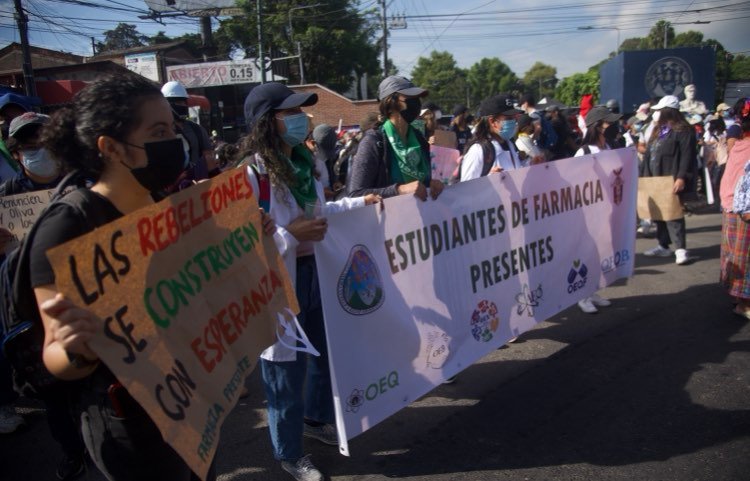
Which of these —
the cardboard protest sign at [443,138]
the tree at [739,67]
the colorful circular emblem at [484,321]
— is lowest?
the colorful circular emblem at [484,321]

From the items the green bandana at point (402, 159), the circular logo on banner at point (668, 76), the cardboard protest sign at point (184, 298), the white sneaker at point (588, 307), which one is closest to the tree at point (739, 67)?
the circular logo on banner at point (668, 76)

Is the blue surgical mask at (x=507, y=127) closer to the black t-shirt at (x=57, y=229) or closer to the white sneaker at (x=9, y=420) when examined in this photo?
the black t-shirt at (x=57, y=229)

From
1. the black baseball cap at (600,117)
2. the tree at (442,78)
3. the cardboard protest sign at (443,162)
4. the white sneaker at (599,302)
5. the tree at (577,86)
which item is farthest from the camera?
the tree at (442,78)

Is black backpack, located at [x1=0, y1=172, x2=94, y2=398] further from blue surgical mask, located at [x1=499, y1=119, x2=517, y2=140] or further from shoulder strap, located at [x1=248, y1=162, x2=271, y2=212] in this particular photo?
blue surgical mask, located at [x1=499, y1=119, x2=517, y2=140]

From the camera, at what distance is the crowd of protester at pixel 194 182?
1543 millimetres

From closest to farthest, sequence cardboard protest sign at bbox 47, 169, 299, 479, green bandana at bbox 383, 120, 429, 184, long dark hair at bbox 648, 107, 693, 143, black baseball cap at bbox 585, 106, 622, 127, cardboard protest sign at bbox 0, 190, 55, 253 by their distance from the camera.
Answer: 1. cardboard protest sign at bbox 47, 169, 299, 479
2. green bandana at bbox 383, 120, 429, 184
3. cardboard protest sign at bbox 0, 190, 55, 253
4. black baseball cap at bbox 585, 106, 622, 127
5. long dark hair at bbox 648, 107, 693, 143

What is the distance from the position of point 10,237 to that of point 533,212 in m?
3.15

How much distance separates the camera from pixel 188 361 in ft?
5.29

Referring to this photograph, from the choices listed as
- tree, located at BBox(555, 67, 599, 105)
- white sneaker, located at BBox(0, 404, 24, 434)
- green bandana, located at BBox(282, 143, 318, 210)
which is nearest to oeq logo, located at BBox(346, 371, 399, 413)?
green bandana, located at BBox(282, 143, 318, 210)

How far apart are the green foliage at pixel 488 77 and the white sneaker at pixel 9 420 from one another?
87583 mm

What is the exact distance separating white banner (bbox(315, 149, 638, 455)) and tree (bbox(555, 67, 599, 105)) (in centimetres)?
4447

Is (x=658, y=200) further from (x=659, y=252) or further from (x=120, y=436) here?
(x=120, y=436)

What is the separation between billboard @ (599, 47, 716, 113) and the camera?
16.2 meters

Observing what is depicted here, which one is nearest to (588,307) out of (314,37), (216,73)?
(216,73)
